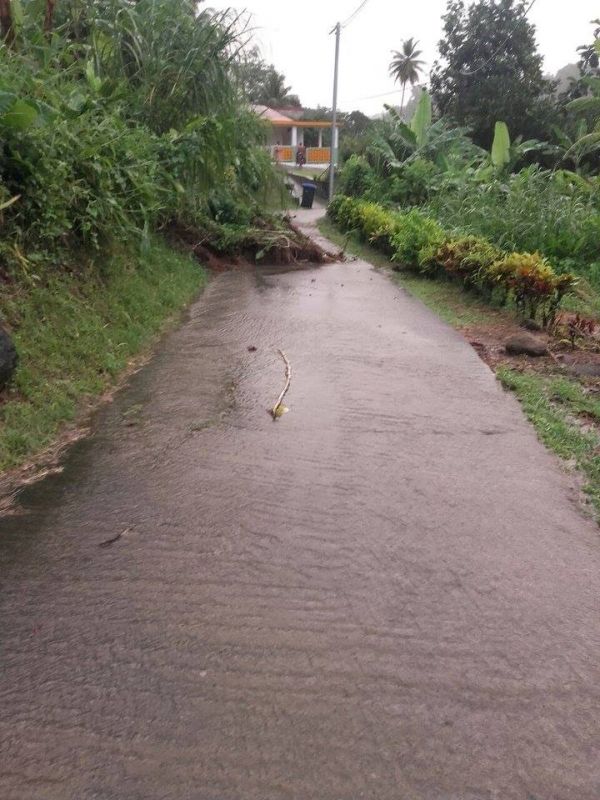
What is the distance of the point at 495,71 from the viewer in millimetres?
30938

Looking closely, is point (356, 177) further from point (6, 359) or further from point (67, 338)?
point (6, 359)

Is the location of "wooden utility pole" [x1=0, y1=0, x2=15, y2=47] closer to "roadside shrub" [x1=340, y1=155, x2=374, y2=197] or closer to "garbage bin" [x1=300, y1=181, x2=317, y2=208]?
"roadside shrub" [x1=340, y1=155, x2=374, y2=197]

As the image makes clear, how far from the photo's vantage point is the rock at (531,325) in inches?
332

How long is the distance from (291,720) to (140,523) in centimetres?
166

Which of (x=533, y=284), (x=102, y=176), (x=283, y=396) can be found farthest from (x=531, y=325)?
(x=102, y=176)

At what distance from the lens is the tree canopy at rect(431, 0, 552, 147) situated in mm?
30391

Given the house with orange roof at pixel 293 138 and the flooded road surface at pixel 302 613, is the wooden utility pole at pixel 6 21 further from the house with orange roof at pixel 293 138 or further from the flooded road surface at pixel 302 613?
the house with orange roof at pixel 293 138

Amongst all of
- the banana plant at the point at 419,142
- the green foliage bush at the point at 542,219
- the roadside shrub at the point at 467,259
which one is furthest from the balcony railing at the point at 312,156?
the roadside shrub at the point at 467,259

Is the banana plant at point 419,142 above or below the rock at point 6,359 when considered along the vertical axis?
above

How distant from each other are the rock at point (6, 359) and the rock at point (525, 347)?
5076 mm

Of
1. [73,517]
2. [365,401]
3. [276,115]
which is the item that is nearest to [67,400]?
[73,517]

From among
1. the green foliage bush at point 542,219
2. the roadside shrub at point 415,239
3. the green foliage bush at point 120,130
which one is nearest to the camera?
the green foliage bush at point 120,130

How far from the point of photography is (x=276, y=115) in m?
47.3

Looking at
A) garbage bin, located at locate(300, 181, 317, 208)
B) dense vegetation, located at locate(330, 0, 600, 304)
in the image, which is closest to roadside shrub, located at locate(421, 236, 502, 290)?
dense vegetation, located at locate(330, 0, 600, 304)
